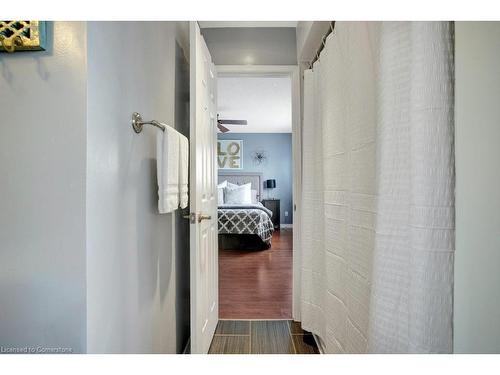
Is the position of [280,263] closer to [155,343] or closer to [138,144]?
[155,343]

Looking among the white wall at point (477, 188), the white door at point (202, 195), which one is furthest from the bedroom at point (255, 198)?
the white wall at point (477, 188)

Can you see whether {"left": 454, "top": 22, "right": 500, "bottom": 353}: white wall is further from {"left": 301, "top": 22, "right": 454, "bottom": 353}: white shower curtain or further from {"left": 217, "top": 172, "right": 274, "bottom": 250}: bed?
{"left": 217, "top": 172, "right": 274, "bottom": 250}: bed

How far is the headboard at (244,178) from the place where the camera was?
7555 mm

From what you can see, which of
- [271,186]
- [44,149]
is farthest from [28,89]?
[271,186]

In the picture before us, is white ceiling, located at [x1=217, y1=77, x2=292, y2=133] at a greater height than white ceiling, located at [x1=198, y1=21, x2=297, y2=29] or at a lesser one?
greater

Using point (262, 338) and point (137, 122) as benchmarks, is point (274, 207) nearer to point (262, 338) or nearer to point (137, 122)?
point (262, 338)

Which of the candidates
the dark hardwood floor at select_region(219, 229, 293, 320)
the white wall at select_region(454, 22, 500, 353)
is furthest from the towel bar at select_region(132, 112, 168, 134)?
the dark hardwood floor at select_region(219, 229, 293, 320)

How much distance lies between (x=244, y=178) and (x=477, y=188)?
276 inches

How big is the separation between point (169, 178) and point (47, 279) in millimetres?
584

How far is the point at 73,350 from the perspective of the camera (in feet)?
2.65

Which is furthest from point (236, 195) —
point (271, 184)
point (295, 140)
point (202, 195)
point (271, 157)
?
point (202, 195)

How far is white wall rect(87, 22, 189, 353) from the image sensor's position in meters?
0.85

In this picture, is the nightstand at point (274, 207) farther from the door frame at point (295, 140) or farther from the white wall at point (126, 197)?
the white wall at point (126, 197)

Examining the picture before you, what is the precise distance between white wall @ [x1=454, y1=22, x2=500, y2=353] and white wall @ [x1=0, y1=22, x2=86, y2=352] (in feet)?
3.10
